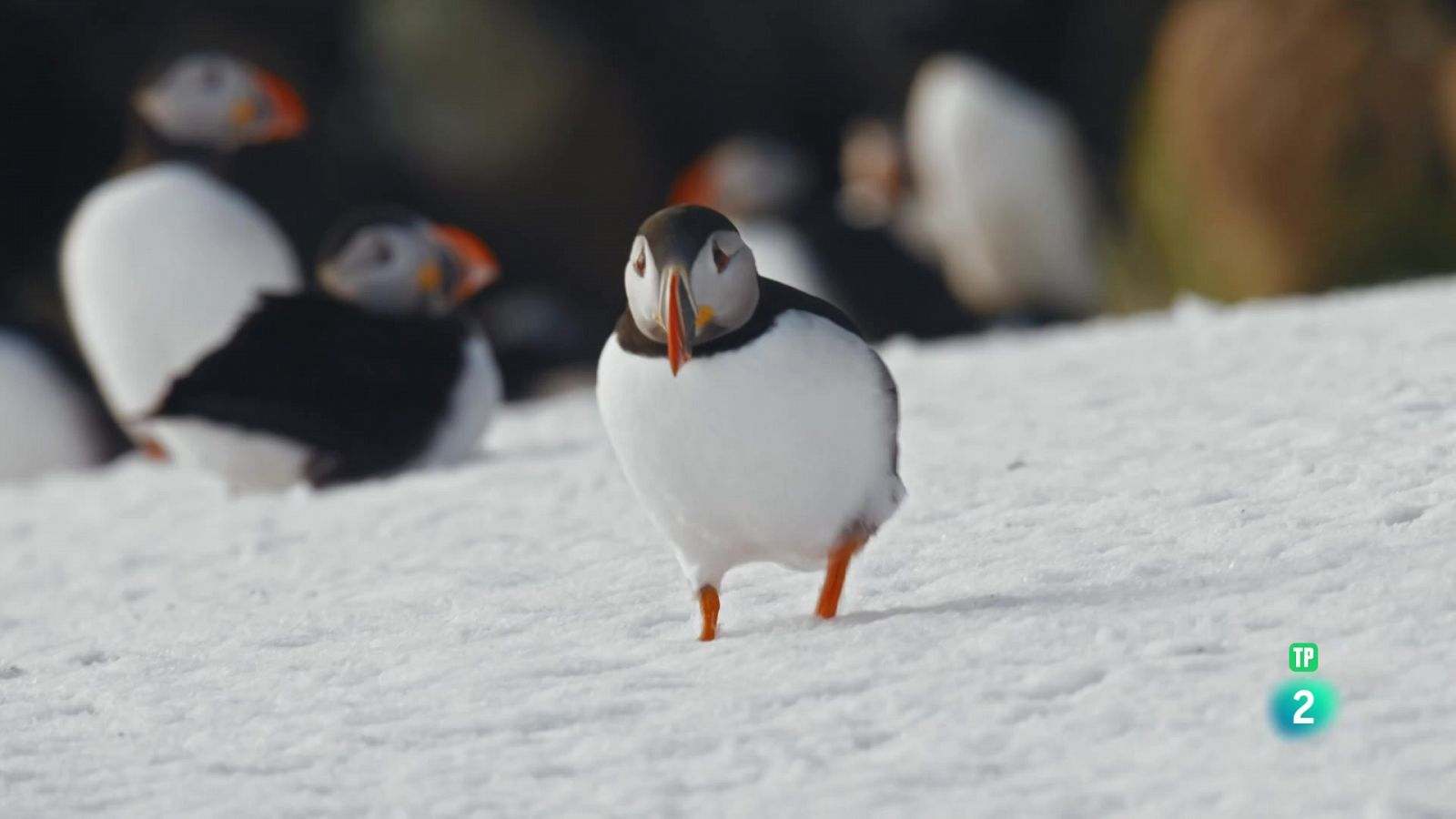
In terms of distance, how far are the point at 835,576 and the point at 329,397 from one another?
2356 mm

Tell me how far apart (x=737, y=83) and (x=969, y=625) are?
1147cm

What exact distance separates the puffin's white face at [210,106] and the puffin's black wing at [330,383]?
1.84 m

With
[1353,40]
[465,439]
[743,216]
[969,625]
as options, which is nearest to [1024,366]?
[465,439]

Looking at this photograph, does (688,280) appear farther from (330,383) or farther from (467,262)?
(467,262)

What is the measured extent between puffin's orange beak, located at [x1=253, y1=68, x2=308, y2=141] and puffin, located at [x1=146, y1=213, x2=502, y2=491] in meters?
1.64

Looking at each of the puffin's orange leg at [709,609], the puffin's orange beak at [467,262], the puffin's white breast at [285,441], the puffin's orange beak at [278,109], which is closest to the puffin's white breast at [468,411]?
the puffin's white breast at [285,441]

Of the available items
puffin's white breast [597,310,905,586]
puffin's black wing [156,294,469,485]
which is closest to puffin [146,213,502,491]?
puffin's black wing [156,294,469,485]

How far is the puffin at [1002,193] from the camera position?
10742 mm

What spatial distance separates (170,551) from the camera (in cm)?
438

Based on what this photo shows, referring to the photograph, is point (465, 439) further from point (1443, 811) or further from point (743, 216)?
point (743, 216)

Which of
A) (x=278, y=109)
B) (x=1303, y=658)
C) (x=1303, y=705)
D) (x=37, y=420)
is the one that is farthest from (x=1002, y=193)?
(x=1303, y=705)

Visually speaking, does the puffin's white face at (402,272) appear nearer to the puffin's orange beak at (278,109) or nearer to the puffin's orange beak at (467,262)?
the puffin's orange beak at (467,262)

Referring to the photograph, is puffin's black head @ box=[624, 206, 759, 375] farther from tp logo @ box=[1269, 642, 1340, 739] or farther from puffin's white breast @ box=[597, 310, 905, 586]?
tp logo @ box=[1269, 642, 1340, 739]

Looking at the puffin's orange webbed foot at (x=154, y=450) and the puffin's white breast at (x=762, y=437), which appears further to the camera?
the puffin's orange webbed foot at (x=154, y=450)
